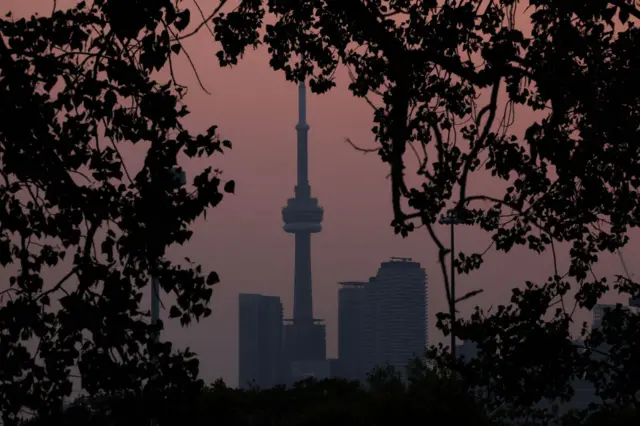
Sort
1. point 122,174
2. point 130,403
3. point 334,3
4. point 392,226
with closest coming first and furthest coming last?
1. point 130,403
2. point 122,174
3. point 334,3
4. point 392,226

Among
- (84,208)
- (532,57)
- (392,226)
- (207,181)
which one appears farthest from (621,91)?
(84,208)

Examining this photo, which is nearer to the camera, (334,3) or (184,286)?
(184,286)

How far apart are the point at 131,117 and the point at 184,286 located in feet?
6.30

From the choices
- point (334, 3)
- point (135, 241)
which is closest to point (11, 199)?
point (135, 241)

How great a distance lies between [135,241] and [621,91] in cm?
612

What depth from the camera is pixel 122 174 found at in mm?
11117

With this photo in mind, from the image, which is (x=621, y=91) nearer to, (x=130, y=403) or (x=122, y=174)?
(x=122, y=174)

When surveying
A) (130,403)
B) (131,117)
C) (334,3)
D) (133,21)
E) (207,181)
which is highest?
(334,3)

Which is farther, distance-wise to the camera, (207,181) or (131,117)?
(131,117)

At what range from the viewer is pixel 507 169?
1544 cm

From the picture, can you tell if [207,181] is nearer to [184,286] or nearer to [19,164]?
[184,286]

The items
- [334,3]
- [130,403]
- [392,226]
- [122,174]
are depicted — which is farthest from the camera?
[392,226]

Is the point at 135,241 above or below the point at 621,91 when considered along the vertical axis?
below

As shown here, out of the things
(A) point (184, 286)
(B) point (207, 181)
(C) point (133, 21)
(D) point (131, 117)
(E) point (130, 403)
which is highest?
(C) point (133, 21)
